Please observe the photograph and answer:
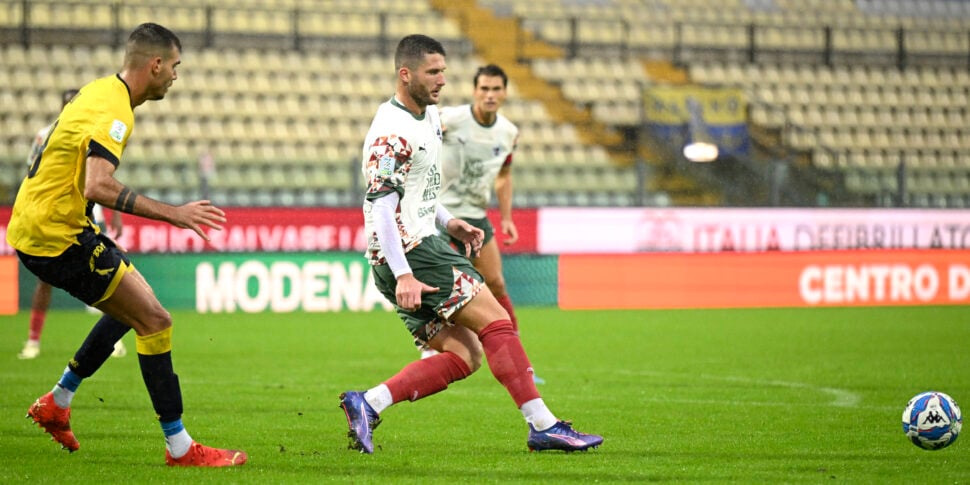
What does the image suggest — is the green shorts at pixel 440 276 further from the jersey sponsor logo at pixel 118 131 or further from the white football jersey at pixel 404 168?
the jersey sponsor logo at pixel 118 131

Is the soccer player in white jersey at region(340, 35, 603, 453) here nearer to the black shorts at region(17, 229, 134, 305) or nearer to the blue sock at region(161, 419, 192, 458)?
the blue sock at region(161, 419, 192, 458)

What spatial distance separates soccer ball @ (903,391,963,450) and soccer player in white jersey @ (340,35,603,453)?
1563 mm

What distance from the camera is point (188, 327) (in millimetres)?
16000

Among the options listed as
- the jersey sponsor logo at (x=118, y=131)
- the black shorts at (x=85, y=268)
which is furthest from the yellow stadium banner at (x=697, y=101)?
the jersey sponsor logo at (x=118, y=131)

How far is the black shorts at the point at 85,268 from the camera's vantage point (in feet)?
21.0

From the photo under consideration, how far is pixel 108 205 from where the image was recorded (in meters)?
6.03

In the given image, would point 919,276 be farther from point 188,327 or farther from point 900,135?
point 188,327

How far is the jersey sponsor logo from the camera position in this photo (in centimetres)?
611

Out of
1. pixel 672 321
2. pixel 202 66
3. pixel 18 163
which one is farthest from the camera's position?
pixel 202 66

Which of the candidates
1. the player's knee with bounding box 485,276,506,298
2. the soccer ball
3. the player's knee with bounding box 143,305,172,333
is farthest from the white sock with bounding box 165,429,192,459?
the player's knee with bounding box 485,276,506,298

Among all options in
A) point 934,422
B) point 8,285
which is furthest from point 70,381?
point 8,285

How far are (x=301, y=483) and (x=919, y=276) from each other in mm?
16345

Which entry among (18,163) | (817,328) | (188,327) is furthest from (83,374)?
(18,163)

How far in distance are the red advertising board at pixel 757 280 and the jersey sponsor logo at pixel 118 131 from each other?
45.8 feet
